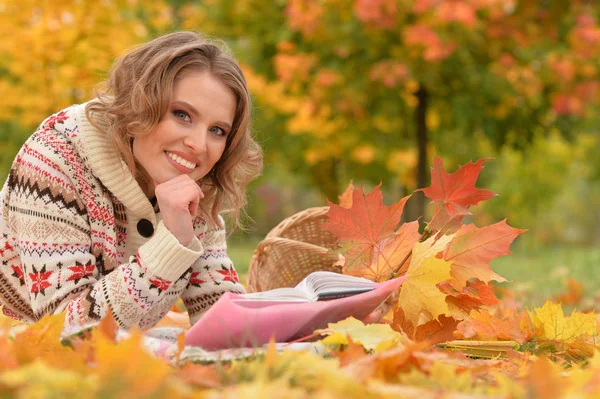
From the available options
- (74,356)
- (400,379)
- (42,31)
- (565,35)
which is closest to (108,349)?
(74,356)

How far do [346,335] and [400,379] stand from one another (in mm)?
239

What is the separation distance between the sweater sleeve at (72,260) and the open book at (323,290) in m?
0.27

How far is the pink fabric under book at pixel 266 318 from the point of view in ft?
4.49

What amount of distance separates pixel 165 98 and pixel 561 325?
121cm

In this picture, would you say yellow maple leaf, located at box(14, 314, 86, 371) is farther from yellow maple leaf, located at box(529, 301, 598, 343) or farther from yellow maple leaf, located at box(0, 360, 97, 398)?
yellow maple leaf, located at box(529, 301, 598, 343)

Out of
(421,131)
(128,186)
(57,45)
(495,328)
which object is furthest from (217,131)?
(421,131)

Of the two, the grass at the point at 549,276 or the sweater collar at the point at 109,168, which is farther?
the grass at the point at 549,276

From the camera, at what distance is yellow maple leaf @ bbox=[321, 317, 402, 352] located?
1.33 metres

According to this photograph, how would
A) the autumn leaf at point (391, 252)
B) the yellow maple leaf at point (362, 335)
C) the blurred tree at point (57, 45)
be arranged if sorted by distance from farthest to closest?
the blurred tree at point (57, 45), the autumn leaf at point (391, 252), the yellow maple leaf at point (362, 335)

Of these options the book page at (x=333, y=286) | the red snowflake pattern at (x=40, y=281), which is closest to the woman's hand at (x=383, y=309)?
the book page at (x=333, y=286)

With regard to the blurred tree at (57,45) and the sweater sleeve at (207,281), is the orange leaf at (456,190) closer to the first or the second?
the sweater sleeve at (207,281)

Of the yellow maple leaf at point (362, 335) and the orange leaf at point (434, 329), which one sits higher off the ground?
the yellow maple leaf at point (362, 335)

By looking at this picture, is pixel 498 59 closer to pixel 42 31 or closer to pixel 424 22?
pixel 424 22

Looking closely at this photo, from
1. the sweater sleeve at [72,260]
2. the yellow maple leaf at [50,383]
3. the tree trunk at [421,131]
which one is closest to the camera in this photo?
the yellow maple leaf at [50,383]
